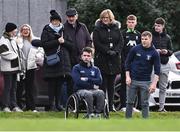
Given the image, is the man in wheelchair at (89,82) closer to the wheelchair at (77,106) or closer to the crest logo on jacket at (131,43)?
the wheelchair at (77,106)

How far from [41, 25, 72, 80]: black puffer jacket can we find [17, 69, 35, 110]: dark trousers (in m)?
0.35

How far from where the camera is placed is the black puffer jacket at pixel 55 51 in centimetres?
2033

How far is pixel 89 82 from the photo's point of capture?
1927cm

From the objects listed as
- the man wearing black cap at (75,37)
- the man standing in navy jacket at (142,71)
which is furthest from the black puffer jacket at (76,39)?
the man standing in navy jacket at (142,71)

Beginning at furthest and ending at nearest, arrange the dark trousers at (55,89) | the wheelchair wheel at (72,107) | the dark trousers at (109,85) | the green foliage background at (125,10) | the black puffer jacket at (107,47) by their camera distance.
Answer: the green foliage background at (125,10), the dark trousers at (109,85), the black puffer jacket at (107,47), the dark trousers at (55,89), the wheelchair wheel at (72,107)

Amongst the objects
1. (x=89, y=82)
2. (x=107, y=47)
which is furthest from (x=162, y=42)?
(x=89, y=82)

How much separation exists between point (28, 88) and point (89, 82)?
6.36ft

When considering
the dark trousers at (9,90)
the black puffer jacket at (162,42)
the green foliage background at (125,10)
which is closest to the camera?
the dark trousers at (9,90)

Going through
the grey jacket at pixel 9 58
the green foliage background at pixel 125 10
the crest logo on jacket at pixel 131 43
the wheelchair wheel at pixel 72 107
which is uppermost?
the green foliage background at pixel 125 10

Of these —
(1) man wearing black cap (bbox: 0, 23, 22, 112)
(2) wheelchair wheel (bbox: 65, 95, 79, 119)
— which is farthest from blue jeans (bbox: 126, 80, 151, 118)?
(1) man wearing black cap (bbox: 0, 23, 22, 112)

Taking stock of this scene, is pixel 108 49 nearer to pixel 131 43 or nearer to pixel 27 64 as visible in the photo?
pixel 131 43

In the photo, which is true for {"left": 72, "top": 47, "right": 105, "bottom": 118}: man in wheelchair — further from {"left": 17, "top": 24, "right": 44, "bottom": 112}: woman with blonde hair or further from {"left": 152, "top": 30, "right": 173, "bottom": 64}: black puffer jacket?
{"left": 152, "top": 30, "right": 173, "bottom": 64}: black puffer jacket

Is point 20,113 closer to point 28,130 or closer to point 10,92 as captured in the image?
point 10,92

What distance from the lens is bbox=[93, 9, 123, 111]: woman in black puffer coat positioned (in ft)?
67.4
